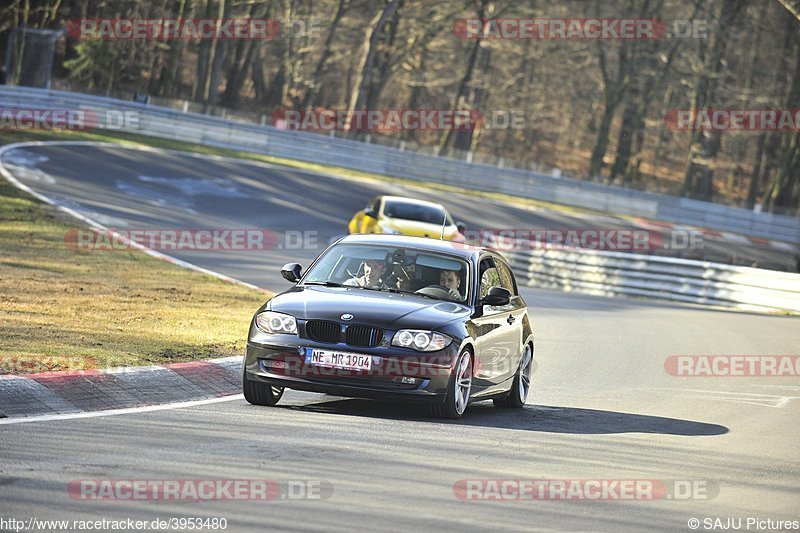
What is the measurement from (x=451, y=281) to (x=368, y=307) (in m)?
1.27

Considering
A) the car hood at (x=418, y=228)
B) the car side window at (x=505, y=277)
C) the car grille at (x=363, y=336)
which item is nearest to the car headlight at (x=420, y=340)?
the car grille at (x=363, y=336)

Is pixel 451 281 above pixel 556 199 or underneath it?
above

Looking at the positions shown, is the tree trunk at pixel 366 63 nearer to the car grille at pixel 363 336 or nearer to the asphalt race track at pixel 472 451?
the asphalt race track at pixel 472 451

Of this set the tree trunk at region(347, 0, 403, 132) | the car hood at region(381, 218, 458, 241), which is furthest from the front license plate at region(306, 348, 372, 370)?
the tree trunk at region(347, 0, 403, 132)

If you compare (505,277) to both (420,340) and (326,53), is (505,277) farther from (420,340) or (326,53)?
(326,53)

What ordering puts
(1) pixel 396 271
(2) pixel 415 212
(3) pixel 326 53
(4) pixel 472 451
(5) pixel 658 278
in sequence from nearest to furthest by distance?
(4) pixel 472 451
(1) pixel 396 271
(2) pixel 415 212
(5) pixel 658 278
(3) pixel 326 53


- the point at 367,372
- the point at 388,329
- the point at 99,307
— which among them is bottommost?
the point at 99,307

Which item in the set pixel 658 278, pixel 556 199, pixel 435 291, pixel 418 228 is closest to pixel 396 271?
pixel 435 291

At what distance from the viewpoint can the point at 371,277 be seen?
11219mm

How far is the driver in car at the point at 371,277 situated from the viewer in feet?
36.7

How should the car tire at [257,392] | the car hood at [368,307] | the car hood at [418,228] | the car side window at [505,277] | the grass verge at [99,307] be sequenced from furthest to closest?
the car hood at [418,228], the car side window at [505,277], the grass verge at [99,307], the car tire at [257,392], the car hood at [368,307]

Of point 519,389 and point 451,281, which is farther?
point 519,389

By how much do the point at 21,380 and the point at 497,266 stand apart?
4638mm

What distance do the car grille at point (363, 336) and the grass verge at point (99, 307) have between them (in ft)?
Answer: 7.39
